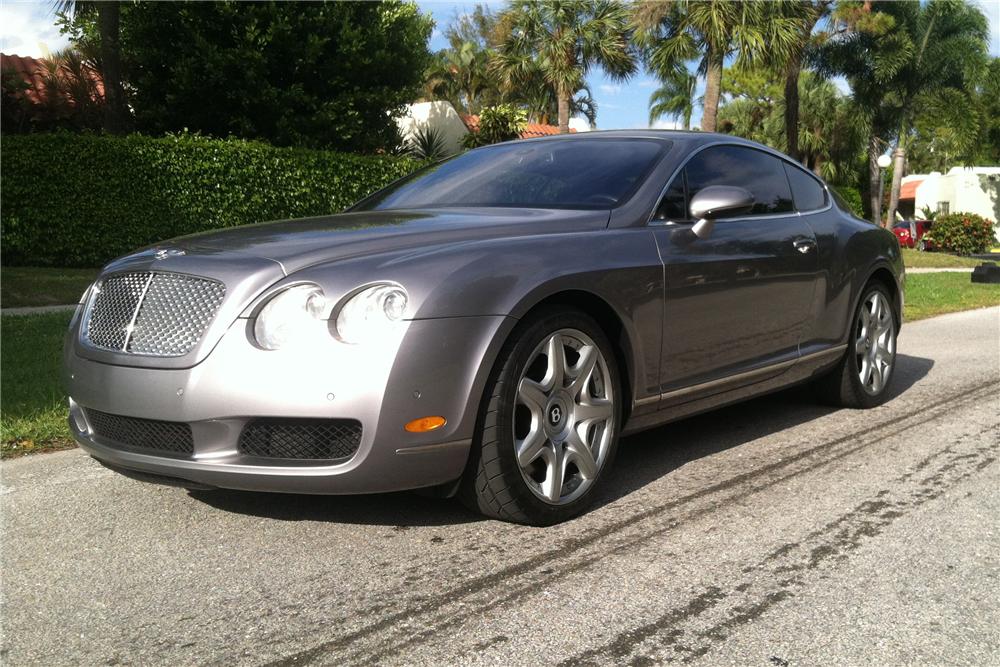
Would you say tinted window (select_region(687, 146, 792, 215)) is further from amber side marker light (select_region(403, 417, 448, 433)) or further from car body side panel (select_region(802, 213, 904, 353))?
amber side marker light (select_region(403, 417, 448, 433))

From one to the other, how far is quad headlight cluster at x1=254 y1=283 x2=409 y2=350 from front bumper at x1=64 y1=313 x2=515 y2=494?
0.14 feet

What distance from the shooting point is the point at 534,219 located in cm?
406

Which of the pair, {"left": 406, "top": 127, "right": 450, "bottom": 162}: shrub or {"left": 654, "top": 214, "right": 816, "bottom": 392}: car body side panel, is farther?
{"left": 406, "top": 127, "right": 450, "bottom": 162}: shrub

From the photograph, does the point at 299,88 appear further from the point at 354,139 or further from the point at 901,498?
the point at 901,498

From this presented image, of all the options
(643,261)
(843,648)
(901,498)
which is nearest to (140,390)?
(643,261)

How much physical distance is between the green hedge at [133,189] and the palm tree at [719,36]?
35.0ft

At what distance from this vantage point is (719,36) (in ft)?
78.1

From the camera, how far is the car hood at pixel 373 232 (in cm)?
357

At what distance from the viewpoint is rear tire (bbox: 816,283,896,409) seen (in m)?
5.94

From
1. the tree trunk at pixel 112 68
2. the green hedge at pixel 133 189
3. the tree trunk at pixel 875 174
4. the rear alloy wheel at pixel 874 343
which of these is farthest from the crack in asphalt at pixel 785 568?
the tree trunk at pixel 875 174

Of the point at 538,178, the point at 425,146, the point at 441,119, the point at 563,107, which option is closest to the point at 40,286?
the point at 538,178

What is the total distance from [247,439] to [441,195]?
1930 mm

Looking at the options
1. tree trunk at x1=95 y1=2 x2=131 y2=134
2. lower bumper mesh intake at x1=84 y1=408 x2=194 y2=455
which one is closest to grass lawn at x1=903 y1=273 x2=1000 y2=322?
lower bumper mesh intake at x1=84 y1=408 x2=194 y2=455

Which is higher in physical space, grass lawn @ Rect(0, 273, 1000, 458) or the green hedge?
the green hedge
